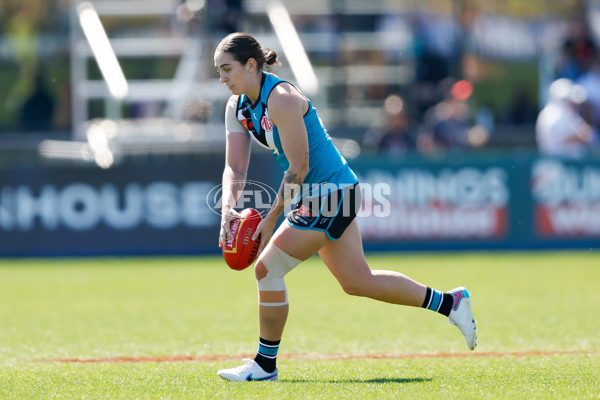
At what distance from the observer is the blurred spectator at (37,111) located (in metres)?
16.6

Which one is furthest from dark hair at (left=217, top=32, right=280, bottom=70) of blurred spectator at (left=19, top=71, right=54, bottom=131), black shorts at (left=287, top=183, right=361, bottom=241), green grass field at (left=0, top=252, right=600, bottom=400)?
blurred spectator at (left=19, top=71, right=54, bottom=131)

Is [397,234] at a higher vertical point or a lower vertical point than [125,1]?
lower

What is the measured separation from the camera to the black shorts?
5.73 m

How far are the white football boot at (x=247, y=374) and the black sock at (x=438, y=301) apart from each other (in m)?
1.10

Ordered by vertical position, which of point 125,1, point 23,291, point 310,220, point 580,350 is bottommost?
point 23,291

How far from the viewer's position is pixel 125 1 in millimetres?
17828

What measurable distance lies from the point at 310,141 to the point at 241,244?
2.48ft

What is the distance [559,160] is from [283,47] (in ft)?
18.7

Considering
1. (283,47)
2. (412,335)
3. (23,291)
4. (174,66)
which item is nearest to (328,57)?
(283,47)

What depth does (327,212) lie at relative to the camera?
18.9 ft

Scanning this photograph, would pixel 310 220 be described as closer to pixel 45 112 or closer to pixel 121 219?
pixel 121 219

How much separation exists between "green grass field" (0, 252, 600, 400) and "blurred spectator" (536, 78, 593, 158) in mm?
1696

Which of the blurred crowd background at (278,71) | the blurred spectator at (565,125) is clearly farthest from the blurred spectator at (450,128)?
the blurred spectator at (565,125)

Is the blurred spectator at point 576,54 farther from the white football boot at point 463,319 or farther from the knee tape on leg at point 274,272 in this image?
the knee tape on leg at point 274,272
